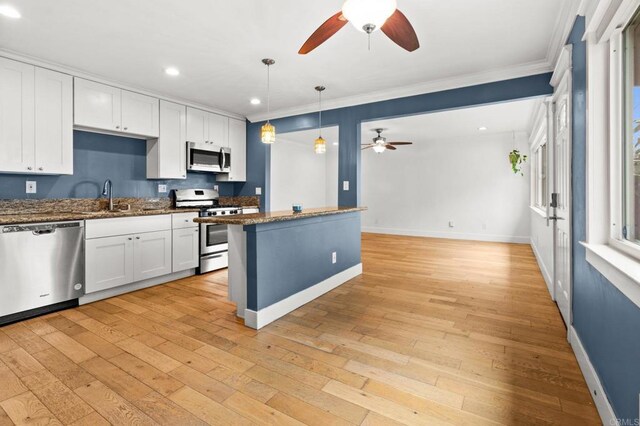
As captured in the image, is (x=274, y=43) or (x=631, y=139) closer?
(x=631, y=139)

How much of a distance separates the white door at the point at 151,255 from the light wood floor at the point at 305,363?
0.32 meters

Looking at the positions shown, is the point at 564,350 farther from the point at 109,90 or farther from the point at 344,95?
the point at 109,90

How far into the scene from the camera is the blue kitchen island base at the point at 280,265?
2.63 meters

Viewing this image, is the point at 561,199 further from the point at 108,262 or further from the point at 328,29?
the point at 108,262

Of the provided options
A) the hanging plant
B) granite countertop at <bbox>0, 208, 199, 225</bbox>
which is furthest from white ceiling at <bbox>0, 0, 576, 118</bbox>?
the hanging plant

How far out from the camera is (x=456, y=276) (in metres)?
4.23

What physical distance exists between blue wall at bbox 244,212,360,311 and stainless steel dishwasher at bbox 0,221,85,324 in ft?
5.99

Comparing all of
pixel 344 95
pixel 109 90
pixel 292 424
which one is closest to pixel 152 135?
pixel 109 90

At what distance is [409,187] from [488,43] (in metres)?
5.60

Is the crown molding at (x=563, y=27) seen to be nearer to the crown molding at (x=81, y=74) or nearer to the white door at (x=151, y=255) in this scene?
the crown molding at (x=81, y=74)

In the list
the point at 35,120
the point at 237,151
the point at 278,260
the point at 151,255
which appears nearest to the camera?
the point at 278,260

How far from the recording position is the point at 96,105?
3.56 meters

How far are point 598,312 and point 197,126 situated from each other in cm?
473

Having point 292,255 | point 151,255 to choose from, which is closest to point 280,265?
point 292,255
